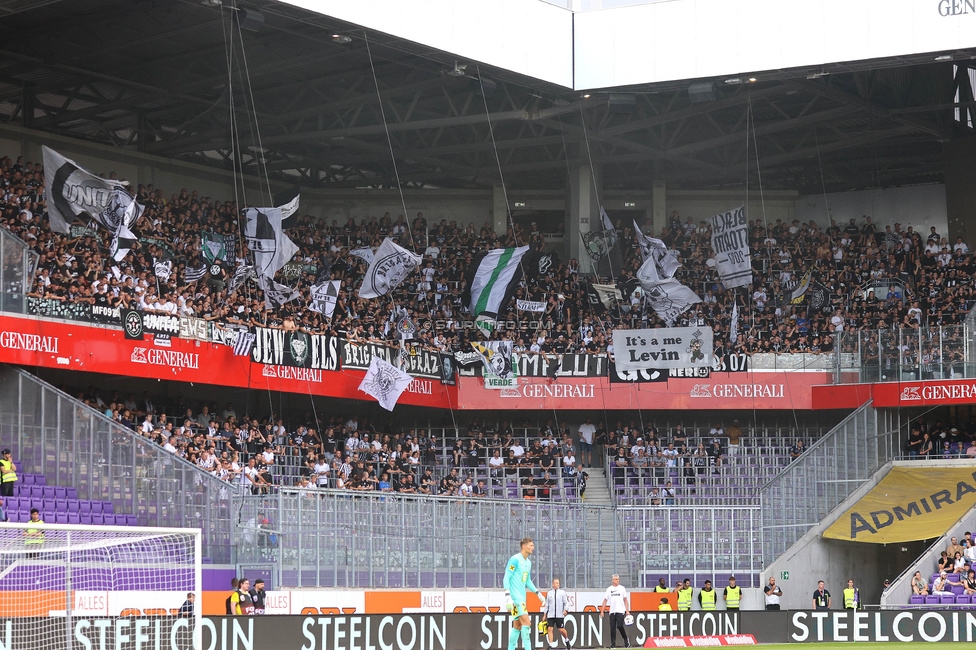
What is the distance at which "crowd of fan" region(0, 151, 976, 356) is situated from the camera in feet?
133

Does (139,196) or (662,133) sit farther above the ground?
(662,133)

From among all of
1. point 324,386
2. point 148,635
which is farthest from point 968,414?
point 148,635

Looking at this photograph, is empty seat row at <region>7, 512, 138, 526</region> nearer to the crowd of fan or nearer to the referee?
the referee

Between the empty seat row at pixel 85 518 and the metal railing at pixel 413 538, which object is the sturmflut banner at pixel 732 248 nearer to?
the metal railing at pixel 413 538

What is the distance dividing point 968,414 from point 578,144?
16035 mm

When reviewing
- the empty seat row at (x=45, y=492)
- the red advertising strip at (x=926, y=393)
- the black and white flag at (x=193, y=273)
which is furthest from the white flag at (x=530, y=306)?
the empty seat row at (x=45, y=492)

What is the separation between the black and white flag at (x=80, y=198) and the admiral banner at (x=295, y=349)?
4690 mm

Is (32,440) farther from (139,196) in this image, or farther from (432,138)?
(432,138)

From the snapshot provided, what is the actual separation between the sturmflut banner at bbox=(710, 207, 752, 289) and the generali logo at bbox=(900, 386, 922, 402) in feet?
18.4

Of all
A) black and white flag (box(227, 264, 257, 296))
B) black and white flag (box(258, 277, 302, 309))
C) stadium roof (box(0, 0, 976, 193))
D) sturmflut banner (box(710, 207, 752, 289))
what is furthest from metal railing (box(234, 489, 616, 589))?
stadium roof (box(0, 0, 976, 193))

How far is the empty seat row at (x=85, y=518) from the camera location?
27.8 meters

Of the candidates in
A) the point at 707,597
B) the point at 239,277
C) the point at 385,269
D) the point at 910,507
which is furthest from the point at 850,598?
the point at 239,277

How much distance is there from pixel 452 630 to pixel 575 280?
24324 mm

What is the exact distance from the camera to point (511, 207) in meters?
54.9
